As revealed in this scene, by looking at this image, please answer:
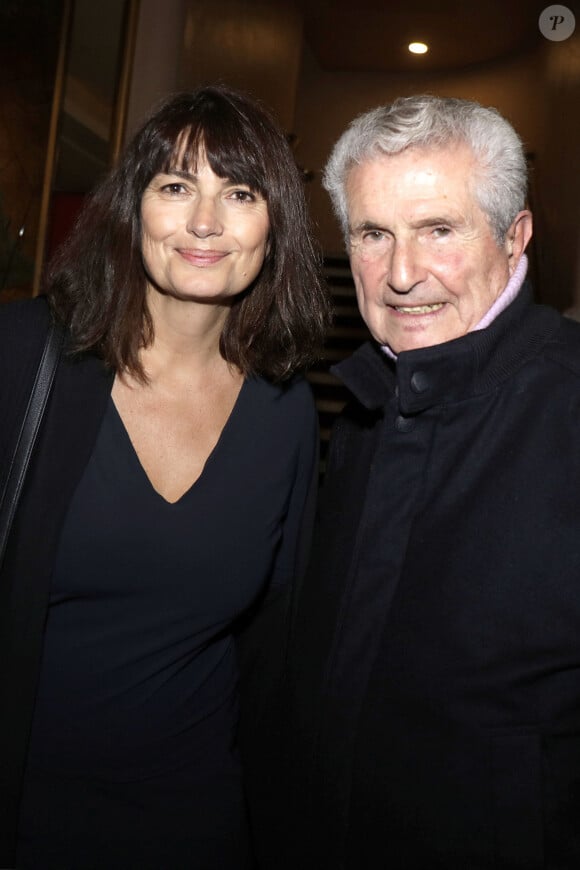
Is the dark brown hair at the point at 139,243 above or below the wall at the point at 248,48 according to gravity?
below

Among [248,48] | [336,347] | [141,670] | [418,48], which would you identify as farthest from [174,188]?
[418,48]

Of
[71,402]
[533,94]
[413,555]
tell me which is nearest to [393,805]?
[413,555]

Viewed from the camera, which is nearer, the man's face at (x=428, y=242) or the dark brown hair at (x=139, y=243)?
the man's face at (x=428, y=242)

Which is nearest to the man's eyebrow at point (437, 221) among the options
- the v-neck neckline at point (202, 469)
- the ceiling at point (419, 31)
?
the v-neck neckline at point (202, 469)

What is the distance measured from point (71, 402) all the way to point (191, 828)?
1.00 meters

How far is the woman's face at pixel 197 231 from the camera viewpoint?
1878 millimetres

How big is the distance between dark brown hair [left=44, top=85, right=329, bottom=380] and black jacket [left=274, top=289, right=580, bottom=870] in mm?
594

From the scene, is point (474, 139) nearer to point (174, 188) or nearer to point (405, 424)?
point (405, 424)

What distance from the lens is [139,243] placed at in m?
2.01

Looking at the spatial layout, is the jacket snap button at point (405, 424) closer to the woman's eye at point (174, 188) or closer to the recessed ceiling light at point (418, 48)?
the woman's eye at point (174, 188)

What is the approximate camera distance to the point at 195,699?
196 cm

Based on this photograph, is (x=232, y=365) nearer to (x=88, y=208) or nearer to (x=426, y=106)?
(x=88, y=208)

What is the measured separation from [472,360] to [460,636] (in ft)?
1.61

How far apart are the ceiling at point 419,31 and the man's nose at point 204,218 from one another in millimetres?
8615
